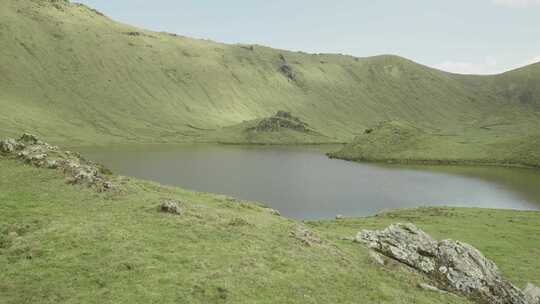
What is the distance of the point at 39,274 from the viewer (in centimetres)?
1988

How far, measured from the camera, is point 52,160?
1521 inches

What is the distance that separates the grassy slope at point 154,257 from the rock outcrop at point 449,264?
7.38 ft

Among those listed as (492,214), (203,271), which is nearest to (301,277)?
(203,271)

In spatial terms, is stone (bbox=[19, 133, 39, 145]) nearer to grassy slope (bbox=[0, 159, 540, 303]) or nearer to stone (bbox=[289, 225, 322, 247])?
grassy slope (bbox=[0, 159, 540, 303])

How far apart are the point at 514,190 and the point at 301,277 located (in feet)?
347

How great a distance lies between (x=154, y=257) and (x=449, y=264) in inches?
839

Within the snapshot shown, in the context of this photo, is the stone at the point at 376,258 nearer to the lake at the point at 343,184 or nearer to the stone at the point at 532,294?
the stone at the point at 532,294

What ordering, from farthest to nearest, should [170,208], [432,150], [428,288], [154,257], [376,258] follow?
1. [432,150]
2. [170,208]
3. [376,258]
4. [428,288]
5. [154,257]

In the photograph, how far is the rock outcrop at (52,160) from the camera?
34.5m

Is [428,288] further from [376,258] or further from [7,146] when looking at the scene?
[7,146]

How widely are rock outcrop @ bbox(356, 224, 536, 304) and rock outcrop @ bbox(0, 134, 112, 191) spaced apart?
23.4 metres

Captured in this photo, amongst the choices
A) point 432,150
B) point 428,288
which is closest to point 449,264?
point 428,288

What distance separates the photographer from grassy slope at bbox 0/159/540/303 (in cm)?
1962

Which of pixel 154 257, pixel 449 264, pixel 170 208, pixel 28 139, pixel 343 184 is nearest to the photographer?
pixel 154 257
